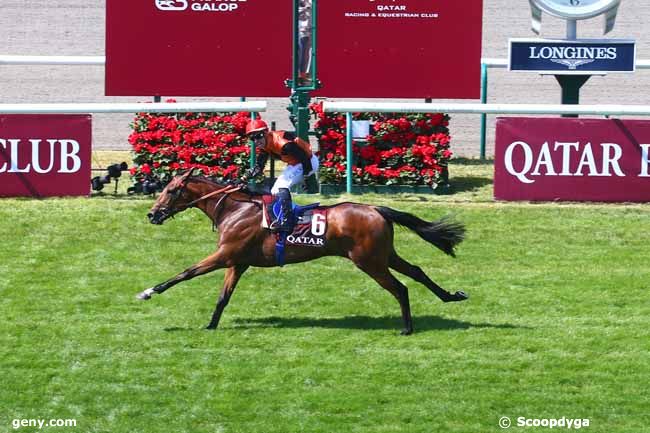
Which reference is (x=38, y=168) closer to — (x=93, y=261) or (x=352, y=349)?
(x=93, y=261)

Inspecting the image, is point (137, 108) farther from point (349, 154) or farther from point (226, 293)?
point (226, 293)

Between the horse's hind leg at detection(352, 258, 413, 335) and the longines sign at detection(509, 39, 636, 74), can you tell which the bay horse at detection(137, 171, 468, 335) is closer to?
the horse's hind leg at detection(352, 258, 413, 335)

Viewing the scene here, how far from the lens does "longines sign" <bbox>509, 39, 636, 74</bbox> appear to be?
2012cm

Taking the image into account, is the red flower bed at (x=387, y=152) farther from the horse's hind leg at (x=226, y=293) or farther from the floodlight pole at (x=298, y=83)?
the horse's hind leg at (x=226, y=293)

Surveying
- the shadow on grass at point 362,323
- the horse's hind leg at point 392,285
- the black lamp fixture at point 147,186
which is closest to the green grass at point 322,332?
the shadow on grass at point 362,323

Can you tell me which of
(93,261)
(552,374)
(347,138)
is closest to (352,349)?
(552,374)

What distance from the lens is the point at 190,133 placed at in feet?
63.2

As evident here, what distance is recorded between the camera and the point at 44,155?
18.4 meters

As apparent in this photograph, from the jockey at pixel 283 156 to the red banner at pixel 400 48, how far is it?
745 centimetres

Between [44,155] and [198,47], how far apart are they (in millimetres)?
3442

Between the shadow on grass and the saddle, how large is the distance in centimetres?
68

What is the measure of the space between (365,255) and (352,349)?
100 centimetres

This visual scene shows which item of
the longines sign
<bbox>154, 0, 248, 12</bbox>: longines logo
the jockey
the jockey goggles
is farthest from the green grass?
<bbox>154, 0, 248, 12</bbox>: longines logo

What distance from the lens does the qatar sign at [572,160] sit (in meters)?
18.4
